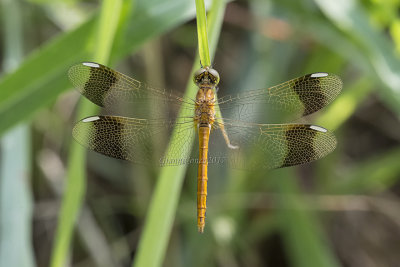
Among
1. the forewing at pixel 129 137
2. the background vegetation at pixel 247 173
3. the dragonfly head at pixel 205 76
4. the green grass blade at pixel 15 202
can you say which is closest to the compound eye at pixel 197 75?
the dragonfly head at pixel 205 76

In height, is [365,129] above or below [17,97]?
above

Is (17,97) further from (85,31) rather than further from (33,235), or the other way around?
(33,235)

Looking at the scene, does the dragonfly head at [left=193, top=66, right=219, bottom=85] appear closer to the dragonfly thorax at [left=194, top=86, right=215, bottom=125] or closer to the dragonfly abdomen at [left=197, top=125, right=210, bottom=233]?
the dragonfly thorax at [left=194, top=86, right=215, bottom=125]

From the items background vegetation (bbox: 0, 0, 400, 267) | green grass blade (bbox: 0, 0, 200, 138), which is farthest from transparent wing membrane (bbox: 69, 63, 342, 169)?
background vegetation (bbox: 0, 0, 400, 267)

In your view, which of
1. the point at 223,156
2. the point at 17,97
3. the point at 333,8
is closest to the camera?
the point at 17,97

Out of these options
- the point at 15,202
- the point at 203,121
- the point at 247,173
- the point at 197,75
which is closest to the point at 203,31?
the point at 197,75

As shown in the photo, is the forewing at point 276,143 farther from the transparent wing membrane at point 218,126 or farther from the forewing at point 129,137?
the forewing at point 129,137

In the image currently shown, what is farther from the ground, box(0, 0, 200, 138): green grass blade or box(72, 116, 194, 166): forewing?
box(0, 0, 200, 138): green grass blade

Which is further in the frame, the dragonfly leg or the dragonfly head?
the dragonfly leg

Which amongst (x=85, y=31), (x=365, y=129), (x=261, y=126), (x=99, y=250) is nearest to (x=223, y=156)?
(x=261, y=126)
